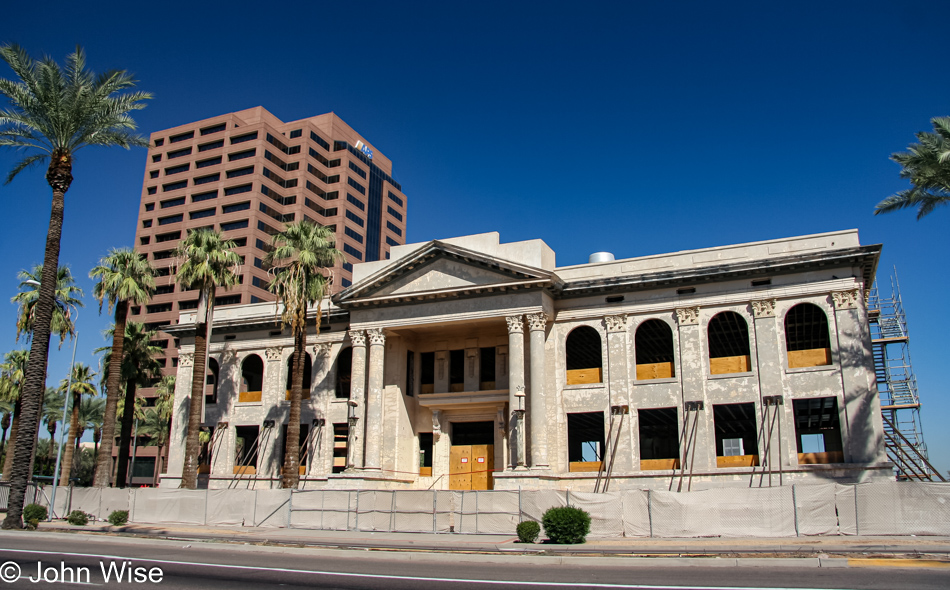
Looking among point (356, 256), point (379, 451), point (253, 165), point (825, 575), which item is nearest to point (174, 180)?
point (253, 165)

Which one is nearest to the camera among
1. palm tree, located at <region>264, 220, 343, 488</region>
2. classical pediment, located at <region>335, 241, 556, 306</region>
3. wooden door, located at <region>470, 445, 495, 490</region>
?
palm tree, located at <region>264, 220, 343, 488</region>

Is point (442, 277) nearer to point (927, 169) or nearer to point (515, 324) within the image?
point (515, 324)

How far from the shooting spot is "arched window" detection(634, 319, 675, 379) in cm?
3391

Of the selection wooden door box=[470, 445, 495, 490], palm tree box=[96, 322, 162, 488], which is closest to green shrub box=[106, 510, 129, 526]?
palm tree box=[96, 322, 162, 488]

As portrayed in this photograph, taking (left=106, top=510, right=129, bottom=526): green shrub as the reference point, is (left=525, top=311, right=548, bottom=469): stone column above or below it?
above

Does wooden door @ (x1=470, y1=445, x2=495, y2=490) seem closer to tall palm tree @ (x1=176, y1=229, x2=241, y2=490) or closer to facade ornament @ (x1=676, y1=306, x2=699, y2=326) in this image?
facade ornament @ (x1=676, y1=306, x2=699, y2=326)

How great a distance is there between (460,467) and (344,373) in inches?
373

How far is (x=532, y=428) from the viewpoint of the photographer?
32.8 meters

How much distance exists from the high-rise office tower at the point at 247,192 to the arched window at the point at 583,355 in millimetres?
57769

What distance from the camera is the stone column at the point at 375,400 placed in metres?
35.7

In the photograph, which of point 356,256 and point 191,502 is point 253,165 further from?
point 191,502

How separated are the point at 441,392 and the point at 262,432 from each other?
10903 millimetres

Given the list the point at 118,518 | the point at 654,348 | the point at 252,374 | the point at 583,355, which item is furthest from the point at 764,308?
the point at 252,374

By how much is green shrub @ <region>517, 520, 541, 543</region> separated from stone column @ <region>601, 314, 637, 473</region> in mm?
10892
